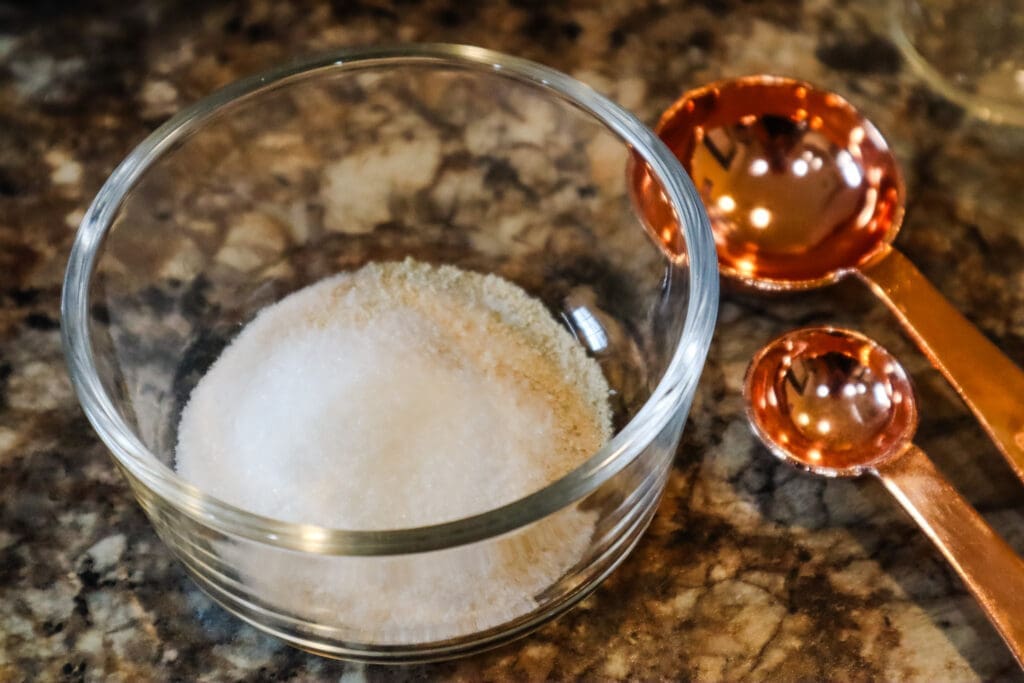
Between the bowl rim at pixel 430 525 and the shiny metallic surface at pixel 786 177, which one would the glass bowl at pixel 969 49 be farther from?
the bowl rim at pixel 430 525

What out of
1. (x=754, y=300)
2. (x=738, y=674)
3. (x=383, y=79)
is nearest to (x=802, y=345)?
(x=754, y=300)

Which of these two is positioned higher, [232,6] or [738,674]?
[232,6]

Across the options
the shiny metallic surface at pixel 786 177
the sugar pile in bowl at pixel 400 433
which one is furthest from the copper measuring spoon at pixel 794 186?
the sugar pile in bowl at pixel 400 433

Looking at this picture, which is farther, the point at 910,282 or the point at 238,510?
the point at 910,282

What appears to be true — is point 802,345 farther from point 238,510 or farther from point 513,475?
point 238,510

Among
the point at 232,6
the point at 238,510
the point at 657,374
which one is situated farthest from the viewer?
the point at 232,6

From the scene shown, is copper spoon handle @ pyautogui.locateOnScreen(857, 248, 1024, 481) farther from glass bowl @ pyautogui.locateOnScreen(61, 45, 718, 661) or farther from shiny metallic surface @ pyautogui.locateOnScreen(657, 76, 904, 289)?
glass bowl @ pyautogui.locateOnScreen(61, 45, 718, 661)

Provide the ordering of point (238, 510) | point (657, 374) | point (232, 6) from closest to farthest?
point (238, 510) < point (657, 374) < point (232, 6)

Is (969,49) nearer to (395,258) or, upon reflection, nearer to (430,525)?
(395,258)

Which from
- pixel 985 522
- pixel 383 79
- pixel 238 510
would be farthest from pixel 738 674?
pixel 383 79
